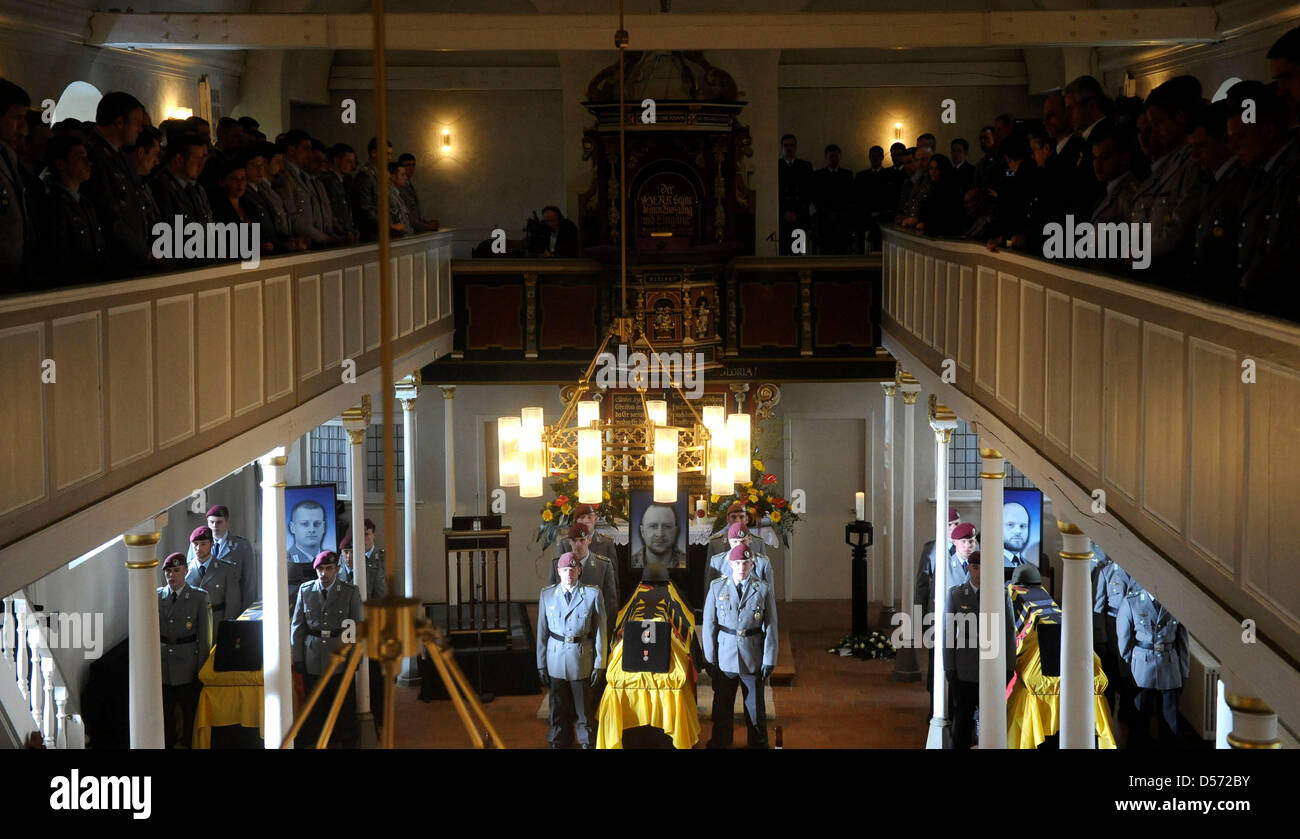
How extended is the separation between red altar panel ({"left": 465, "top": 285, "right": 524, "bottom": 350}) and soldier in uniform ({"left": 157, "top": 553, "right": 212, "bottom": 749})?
17.7 feet

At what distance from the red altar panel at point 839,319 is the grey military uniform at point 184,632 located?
767 cm

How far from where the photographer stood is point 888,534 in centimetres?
2019

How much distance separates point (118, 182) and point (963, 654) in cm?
831

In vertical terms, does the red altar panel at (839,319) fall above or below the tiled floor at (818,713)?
above

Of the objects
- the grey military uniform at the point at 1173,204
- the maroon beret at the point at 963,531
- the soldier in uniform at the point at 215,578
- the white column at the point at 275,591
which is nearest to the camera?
the grey military uniform at the point at 1173,204

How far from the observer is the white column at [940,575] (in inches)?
559

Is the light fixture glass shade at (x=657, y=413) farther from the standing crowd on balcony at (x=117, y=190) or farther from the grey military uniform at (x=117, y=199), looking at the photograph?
the grey military uniform at (x=117, y=199)

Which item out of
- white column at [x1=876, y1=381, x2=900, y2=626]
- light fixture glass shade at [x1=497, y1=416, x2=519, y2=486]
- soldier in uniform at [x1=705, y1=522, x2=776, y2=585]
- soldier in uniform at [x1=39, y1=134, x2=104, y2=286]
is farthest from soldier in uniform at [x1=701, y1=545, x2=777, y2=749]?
soldier in uniform at [x1=39, y1=134, x2=104, y2=286]

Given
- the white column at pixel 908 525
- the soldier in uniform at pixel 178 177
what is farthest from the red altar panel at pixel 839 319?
the soldier in uniform at pixel 178 177

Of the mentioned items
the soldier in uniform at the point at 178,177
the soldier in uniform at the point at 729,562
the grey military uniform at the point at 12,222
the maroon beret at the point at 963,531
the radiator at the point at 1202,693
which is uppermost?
the soldier in uniform at the point at 178,177

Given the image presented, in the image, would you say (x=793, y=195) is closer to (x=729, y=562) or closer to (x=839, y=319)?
(x=839, y=319)

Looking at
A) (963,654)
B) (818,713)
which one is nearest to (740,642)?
(963,654)
